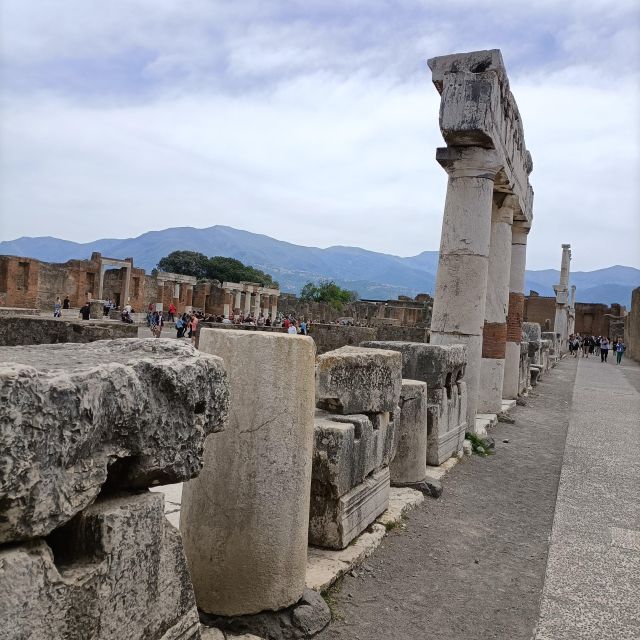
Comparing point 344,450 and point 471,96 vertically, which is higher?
point 471,96

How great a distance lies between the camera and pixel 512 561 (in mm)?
4816

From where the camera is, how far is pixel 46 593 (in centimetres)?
187

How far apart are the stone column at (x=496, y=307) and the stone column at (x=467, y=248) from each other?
8.17 ft

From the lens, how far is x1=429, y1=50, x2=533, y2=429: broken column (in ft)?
28.2

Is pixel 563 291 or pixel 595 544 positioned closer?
pixel 595 544

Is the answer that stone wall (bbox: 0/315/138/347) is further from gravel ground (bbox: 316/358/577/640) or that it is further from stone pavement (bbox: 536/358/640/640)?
stone pavement (bbox: 536/358/640/640)

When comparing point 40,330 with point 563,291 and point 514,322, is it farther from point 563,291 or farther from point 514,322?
point 563,291

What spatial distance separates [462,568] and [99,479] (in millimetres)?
3267

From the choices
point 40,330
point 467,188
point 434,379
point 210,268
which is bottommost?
point 434,379

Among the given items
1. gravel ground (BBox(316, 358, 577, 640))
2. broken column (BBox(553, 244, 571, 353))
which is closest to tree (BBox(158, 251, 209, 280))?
broken column (BBox(553, 244, 571, 353))

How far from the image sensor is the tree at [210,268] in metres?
77.1

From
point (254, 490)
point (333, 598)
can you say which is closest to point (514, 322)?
point (333, 598)

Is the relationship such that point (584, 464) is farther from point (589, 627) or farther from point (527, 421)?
point (589, 627)

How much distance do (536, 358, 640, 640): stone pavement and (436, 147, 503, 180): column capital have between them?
3865mm
